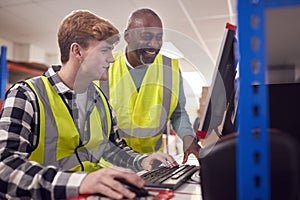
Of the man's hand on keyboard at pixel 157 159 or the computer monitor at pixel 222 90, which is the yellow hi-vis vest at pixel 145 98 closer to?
the man's hand on keyboard at pixel 157 159

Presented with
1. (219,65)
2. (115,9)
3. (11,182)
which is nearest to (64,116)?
(11,182)

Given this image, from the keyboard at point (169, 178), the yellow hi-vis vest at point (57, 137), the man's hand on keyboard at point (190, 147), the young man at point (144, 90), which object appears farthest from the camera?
the young man at point (144, 90)

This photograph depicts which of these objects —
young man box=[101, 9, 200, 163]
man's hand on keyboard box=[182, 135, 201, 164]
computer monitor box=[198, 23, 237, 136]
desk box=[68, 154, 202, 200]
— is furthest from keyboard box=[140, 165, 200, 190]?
young man box=[101, 9, 200, 163]

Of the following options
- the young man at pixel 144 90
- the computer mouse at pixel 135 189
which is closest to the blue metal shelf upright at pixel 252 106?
the computer mouse at pixel 135 189

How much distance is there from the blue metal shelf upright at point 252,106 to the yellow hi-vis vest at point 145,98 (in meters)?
1.03

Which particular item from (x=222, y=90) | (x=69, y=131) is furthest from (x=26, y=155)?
(x=222, y=90)

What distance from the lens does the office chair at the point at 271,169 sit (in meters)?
0.40

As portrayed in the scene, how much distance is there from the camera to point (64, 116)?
950 mm

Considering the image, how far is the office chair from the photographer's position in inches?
15.6

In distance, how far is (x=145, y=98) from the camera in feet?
4.70

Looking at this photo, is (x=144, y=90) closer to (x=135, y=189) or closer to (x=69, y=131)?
(x=69, y=131)

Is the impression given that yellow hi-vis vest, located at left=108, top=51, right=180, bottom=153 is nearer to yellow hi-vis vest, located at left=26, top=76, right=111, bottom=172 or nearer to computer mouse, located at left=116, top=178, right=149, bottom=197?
yellow hi-vis vest, located at left=26, top=76, right=111, bottom=172

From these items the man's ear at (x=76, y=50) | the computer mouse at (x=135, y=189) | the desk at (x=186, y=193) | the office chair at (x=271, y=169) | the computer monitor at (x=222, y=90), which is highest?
the man's ear at (x=76, y=50)

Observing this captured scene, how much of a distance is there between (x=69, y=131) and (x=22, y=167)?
0.29 metres
